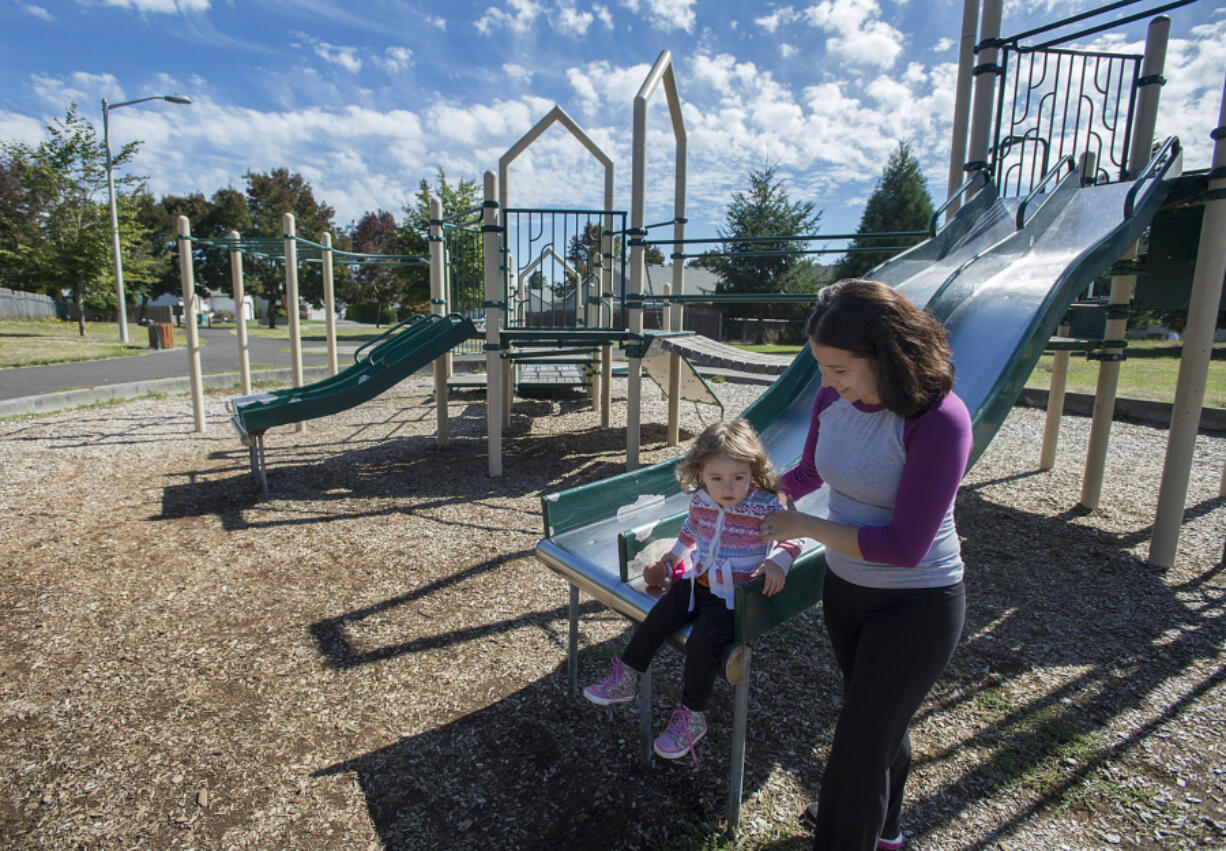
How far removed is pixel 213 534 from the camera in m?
4.85

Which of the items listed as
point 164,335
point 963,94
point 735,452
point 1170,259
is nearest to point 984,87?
point 963,94

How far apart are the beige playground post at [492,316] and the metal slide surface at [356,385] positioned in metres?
0.37

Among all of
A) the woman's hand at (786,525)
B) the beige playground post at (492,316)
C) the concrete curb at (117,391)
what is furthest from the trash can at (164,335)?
the woman's hand at (786,525)

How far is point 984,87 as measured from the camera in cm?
555

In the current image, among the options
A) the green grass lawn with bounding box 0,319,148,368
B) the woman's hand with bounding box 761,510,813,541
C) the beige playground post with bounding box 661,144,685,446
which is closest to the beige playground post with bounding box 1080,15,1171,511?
the beige playground post with bounding box 661,144,685,446

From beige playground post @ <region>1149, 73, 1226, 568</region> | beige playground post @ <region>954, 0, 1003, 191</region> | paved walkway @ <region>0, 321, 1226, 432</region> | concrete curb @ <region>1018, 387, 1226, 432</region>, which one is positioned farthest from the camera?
Answer: paved walkway @ <region>0, 321, 1226, 432</region>

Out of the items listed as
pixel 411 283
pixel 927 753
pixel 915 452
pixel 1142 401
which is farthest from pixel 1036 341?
Answer: pixel 411 283

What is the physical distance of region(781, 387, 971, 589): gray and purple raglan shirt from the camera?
1.50m

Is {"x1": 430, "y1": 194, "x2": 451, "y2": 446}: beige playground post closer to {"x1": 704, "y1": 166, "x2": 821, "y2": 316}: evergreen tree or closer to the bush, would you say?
{"x1": 704, "y1": 166, "x2": 821, "y2": 316}: evergreen tree

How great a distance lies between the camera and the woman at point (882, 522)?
1.51 m

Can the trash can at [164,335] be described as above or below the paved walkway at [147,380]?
above

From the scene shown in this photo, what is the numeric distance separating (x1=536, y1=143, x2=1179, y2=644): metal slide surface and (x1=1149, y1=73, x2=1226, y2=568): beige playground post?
33cm

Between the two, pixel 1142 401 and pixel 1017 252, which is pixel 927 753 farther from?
pixel 1142 401

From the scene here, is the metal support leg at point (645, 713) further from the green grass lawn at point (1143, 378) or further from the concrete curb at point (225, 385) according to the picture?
the concrete curb at point (225, 385)
